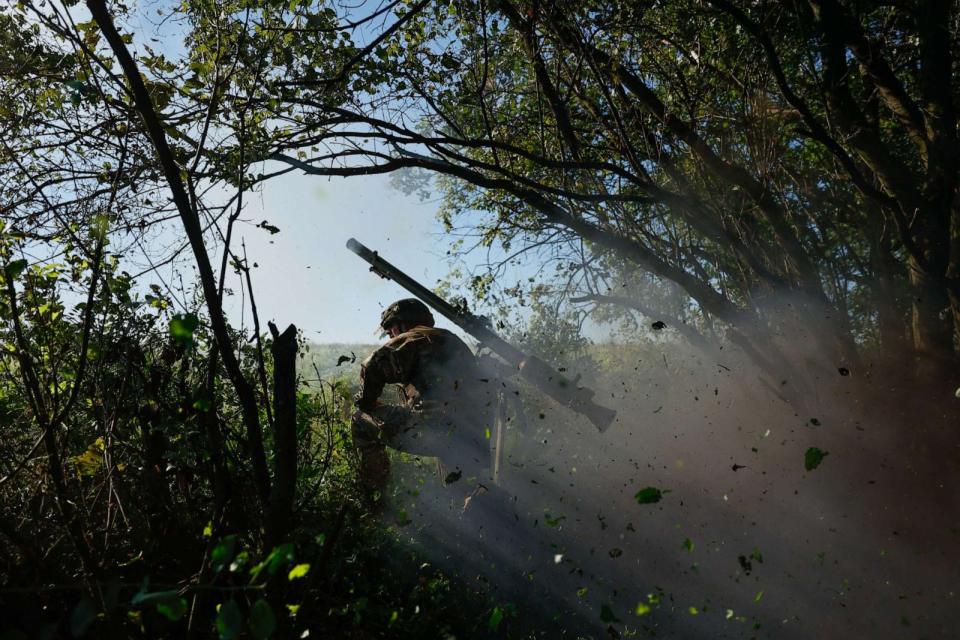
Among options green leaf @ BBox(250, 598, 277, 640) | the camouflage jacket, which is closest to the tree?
the camouflage jacket

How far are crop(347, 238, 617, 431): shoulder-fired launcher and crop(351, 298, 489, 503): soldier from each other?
1.05ft

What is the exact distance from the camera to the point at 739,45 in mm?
5098

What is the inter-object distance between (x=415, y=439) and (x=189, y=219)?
15.9 feet

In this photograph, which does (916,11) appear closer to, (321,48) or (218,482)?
(321,48)

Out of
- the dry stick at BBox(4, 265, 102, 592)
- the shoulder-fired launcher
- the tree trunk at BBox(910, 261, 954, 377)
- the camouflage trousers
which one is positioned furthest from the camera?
the camouflage trousers

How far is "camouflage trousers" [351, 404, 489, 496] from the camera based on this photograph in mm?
6191

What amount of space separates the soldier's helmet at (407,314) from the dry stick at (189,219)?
5.47m

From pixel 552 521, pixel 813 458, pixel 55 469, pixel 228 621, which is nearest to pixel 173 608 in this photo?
pixel 228 621

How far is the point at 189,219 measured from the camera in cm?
169

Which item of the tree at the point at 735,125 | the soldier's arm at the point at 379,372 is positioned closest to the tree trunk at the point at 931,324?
the tree at the point at 735,125

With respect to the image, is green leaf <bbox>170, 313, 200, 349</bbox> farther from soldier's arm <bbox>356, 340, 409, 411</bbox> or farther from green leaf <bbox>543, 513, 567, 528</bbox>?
soldier's arm <bbox>356, 340, 409, 411</bbox>

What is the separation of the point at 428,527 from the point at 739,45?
248 inches

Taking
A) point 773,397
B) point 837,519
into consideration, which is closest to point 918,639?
point 837,519

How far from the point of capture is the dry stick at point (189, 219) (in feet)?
5.24
